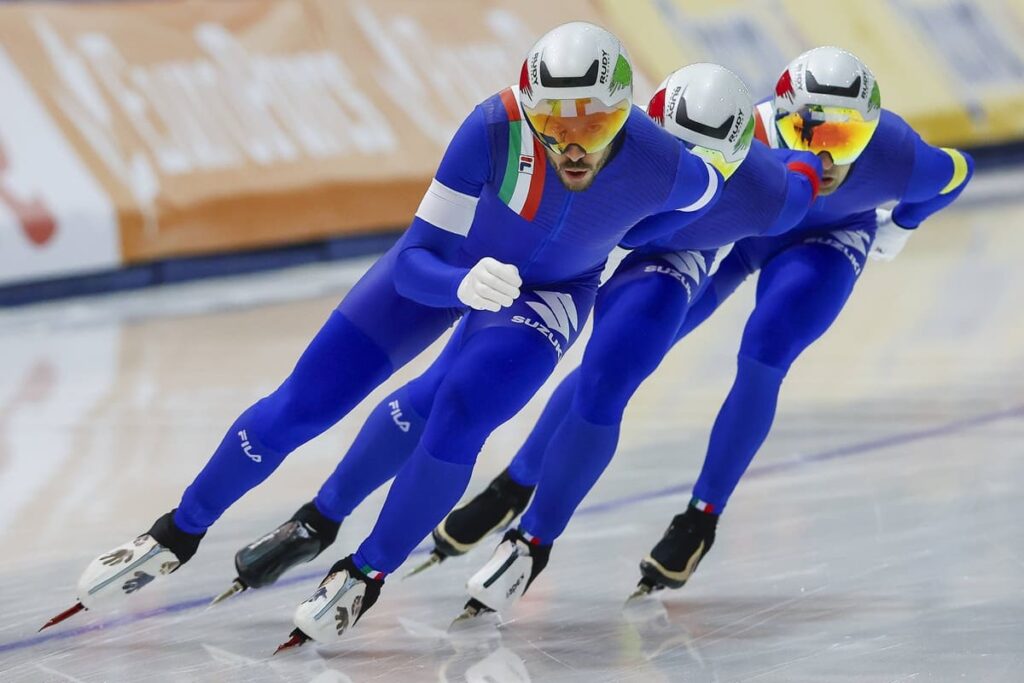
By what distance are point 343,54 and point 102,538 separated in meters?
7.58

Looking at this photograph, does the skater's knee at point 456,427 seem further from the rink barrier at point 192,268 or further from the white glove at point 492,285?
the rink barrier at point 192,268

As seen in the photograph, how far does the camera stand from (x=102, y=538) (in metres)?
4.95

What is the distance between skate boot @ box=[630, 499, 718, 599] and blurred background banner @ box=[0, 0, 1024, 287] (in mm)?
6262

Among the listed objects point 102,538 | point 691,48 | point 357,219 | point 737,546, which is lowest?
point 691,48

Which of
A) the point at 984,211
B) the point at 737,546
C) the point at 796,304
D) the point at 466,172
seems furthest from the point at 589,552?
the point at 984,211

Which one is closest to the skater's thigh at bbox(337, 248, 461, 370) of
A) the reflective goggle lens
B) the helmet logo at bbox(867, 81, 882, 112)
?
the reflective goggle lens

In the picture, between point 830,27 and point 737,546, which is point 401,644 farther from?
point 830,27

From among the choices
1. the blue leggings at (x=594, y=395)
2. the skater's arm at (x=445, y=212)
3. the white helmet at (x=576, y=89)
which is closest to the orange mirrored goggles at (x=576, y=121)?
the white helmet at (x=576, y=89)

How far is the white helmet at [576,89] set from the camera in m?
3.65

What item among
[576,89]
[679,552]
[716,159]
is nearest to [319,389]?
[576,89]

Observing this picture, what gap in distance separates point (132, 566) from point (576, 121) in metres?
1.45

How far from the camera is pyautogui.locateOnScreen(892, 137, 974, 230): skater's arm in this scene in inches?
194

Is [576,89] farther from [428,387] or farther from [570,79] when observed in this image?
[428,387]

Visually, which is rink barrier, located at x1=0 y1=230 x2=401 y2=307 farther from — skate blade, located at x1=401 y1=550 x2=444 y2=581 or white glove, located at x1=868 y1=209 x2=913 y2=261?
white glove, located at x1=868 y1=209 x2=913 y2=261
